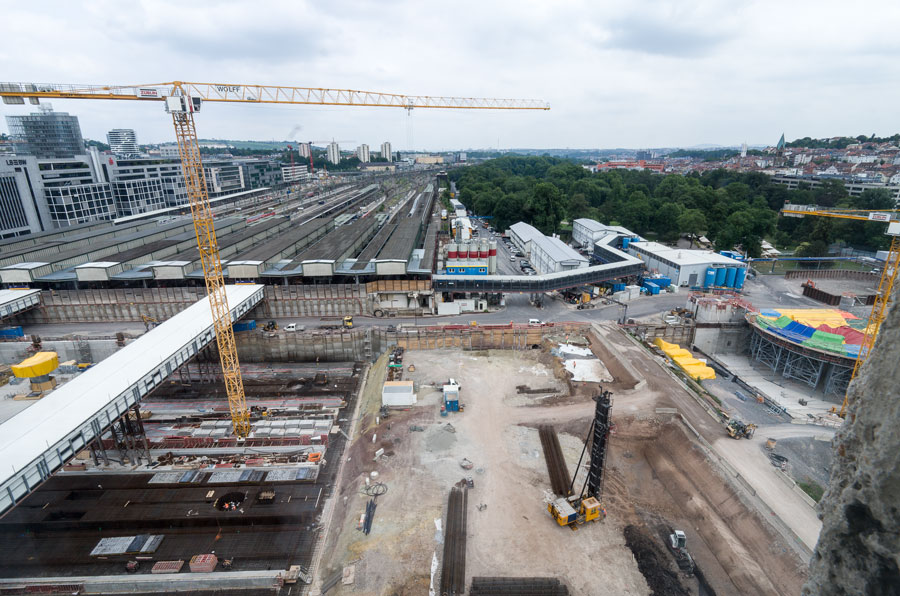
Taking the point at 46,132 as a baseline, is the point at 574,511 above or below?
below

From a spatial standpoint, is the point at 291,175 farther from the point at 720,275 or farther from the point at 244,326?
the point at 720,275

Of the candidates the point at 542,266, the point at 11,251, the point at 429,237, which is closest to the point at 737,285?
the point at 542,266

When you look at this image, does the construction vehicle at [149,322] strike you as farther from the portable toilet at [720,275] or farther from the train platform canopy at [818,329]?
the portable toilet at [720,275]

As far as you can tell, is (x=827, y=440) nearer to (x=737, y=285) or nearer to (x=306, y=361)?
(x=737, y=285)

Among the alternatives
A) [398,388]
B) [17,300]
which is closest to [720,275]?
[398,388]

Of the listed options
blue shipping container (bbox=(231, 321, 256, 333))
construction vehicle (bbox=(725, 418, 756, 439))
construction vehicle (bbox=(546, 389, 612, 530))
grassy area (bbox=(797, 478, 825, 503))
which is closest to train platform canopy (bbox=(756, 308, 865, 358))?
construction vehicle (bbox=(725, 418, 756, 439))

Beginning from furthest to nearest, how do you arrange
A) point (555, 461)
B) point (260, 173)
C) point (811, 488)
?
point (260, 173), point (555, 461), point (811, 488)

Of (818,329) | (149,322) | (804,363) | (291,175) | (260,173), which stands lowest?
(804,363)
